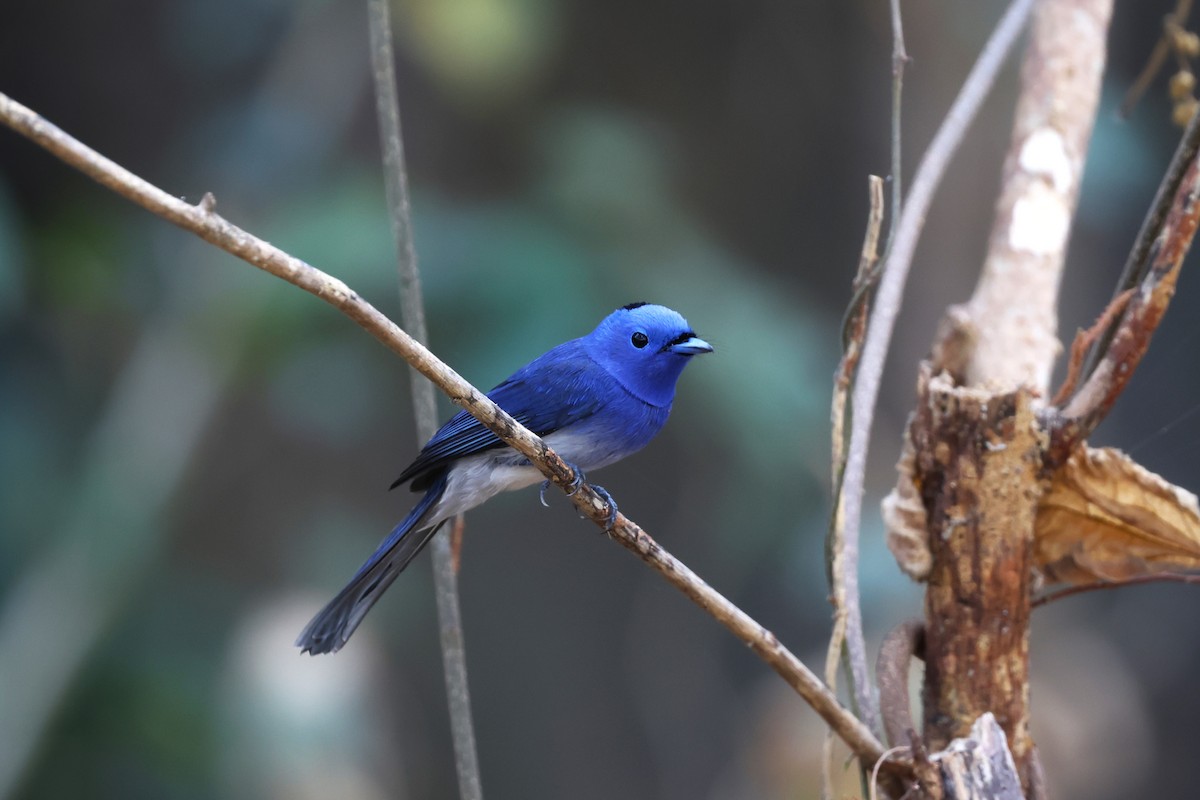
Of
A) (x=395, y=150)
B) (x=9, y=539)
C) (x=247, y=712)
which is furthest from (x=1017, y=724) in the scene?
(x=9, y=539)

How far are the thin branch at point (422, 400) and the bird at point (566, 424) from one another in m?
0.24

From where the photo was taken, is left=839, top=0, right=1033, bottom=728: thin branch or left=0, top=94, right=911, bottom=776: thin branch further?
left=839, top=0, right=1033, bottom=728: thin branch

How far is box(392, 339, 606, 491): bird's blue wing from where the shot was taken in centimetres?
244

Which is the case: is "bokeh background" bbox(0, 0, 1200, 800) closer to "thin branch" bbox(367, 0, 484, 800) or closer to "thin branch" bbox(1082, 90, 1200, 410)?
"thin branch" bbox(367, 0, 484, 800)

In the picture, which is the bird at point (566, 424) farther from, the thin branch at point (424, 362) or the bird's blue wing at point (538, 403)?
the thin branch at point (424, 362)

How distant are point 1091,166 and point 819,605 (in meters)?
1.80

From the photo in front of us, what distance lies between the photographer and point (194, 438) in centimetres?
382

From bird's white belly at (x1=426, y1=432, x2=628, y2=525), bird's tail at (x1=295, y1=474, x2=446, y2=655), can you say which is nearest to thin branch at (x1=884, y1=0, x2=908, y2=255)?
bird's white belly at (x1=426, y1=432, x2=628, y2=525)

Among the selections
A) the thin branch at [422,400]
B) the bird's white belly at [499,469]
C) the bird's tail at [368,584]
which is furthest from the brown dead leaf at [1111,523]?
the bird's tail at [368,584]

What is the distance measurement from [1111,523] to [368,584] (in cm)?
138

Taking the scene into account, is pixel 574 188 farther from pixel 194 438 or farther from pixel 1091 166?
pixel 1091 166

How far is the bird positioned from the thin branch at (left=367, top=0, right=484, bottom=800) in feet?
0.77

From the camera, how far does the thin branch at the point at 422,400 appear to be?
6.60ft

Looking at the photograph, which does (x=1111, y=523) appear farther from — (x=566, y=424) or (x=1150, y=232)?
(x=566, y=424)
